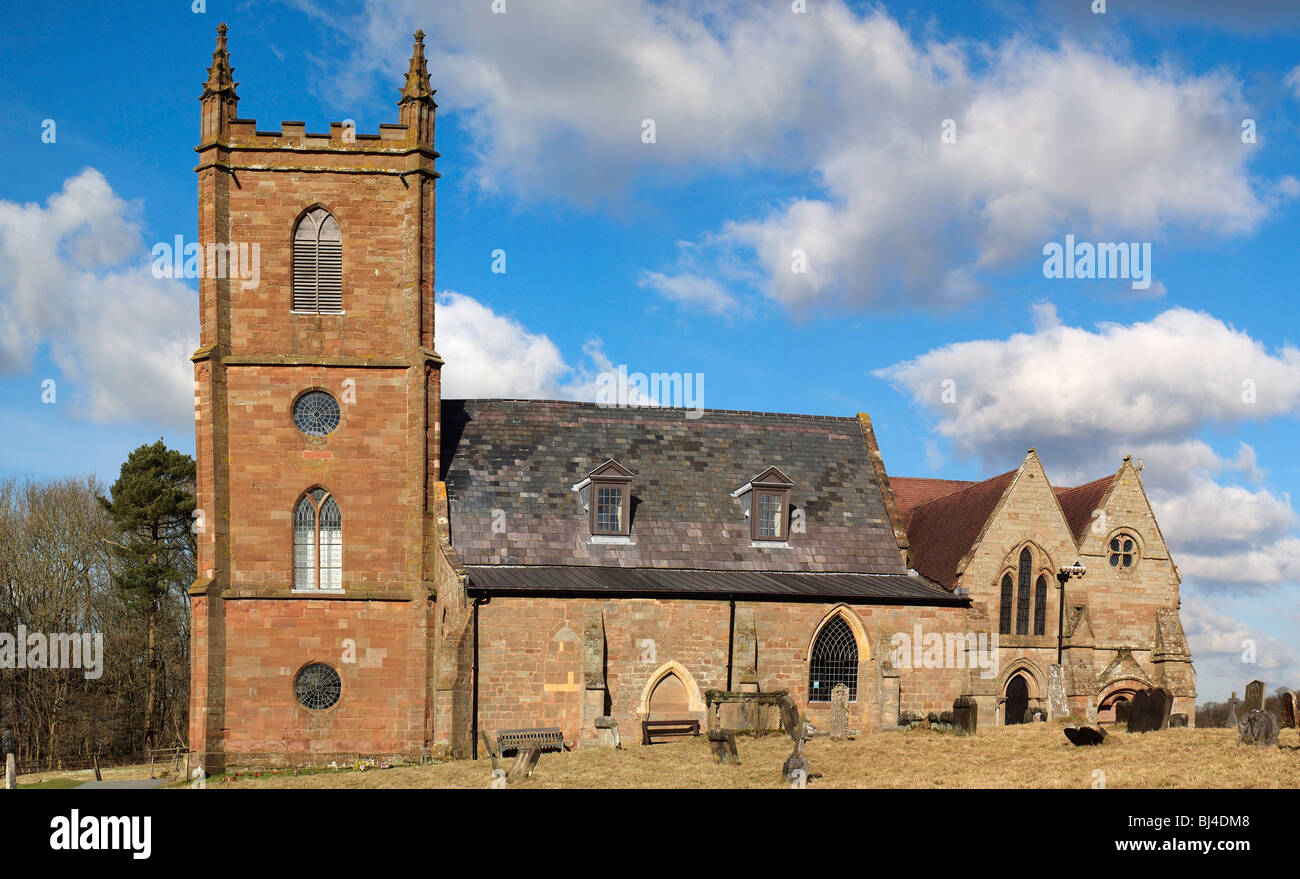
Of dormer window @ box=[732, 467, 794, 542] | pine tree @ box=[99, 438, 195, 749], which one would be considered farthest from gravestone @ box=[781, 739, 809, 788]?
pine tree @ box=[99, 438, 195, 749]

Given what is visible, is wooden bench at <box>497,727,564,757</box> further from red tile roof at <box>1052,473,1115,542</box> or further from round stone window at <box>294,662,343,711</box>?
red tile roof at <box>1052,473,1115,542</box>

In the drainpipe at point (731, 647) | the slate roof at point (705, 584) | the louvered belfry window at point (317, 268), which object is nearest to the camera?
the slate roof at point (705, 584)

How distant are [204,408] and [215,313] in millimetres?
2728

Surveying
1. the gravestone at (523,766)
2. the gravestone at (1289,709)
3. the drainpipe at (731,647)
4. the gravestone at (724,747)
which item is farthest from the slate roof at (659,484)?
the gravestone at (1289,709)

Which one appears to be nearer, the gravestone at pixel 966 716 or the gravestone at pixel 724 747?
the gravestone at pixel 724 747

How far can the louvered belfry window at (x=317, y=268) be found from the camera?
3334 cm

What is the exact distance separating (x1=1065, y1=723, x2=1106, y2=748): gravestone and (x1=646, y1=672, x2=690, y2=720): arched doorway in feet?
37.0

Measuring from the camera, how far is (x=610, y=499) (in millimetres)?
35500

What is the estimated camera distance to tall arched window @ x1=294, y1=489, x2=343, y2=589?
32.4 meters

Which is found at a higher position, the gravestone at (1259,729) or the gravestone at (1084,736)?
the gravestone at (1259,729)

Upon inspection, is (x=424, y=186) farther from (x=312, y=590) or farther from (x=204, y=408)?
(x=312, y=590)

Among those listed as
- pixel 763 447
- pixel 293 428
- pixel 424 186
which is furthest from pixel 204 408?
pixel 763 447

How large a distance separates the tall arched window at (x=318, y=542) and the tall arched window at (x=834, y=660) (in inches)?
554

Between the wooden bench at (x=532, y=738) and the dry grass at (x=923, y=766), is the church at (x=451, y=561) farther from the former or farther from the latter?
the dry grass at (x=923, y=766)
